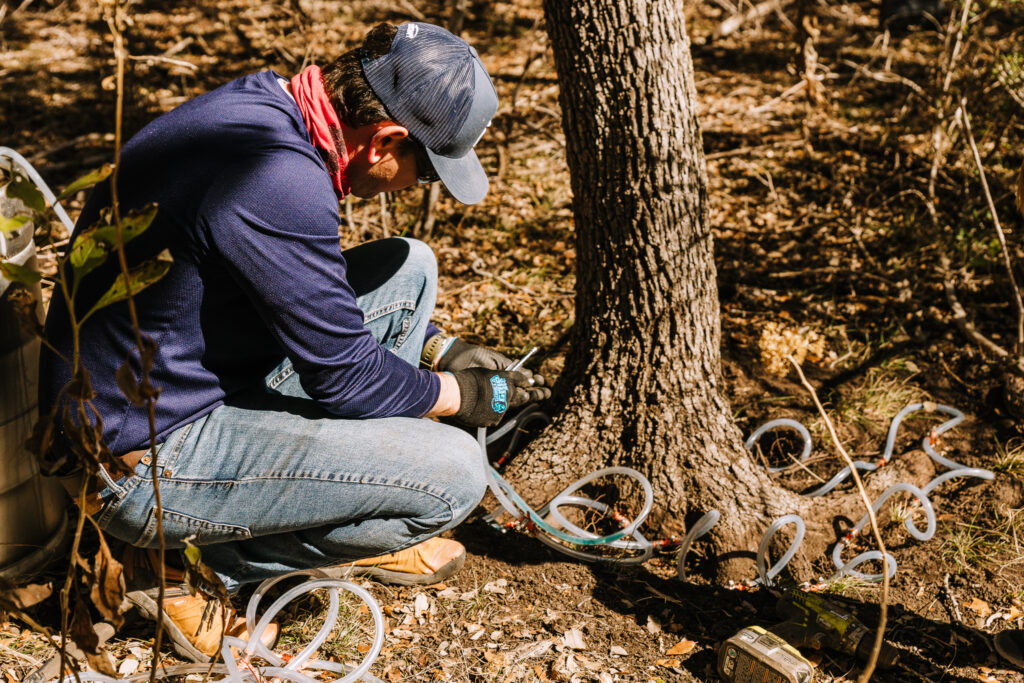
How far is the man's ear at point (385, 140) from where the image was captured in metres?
1.97

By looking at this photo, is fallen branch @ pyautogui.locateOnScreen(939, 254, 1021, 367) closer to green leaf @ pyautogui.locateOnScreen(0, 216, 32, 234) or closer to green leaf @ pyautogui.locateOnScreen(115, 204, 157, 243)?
green leaf @ pyautogui.locateOnScreen(115, 204, 157, 243)

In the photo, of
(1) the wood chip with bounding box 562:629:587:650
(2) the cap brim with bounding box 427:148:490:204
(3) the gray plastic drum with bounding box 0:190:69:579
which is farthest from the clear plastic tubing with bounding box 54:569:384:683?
(2) the cap brim with bounding box 427:148:490:204

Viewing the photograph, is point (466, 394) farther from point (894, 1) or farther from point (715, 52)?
point (894, 1)

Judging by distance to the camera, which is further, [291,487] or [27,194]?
[291,487]

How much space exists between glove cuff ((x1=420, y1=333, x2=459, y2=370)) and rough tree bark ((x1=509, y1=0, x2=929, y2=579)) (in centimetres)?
43

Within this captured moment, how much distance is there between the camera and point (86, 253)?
4.27ft

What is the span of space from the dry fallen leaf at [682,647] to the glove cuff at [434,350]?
1197 mm

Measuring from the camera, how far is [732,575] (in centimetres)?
249

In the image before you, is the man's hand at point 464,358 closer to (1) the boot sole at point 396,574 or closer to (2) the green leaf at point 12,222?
(1) the boot sole at point 396,574

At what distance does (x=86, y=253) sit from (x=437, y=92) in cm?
96

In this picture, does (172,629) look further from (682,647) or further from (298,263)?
(682,647)

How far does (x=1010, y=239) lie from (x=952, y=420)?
1.26m

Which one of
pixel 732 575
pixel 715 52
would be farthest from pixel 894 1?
pixel 732 575

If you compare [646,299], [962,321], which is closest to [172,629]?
[646,299]
